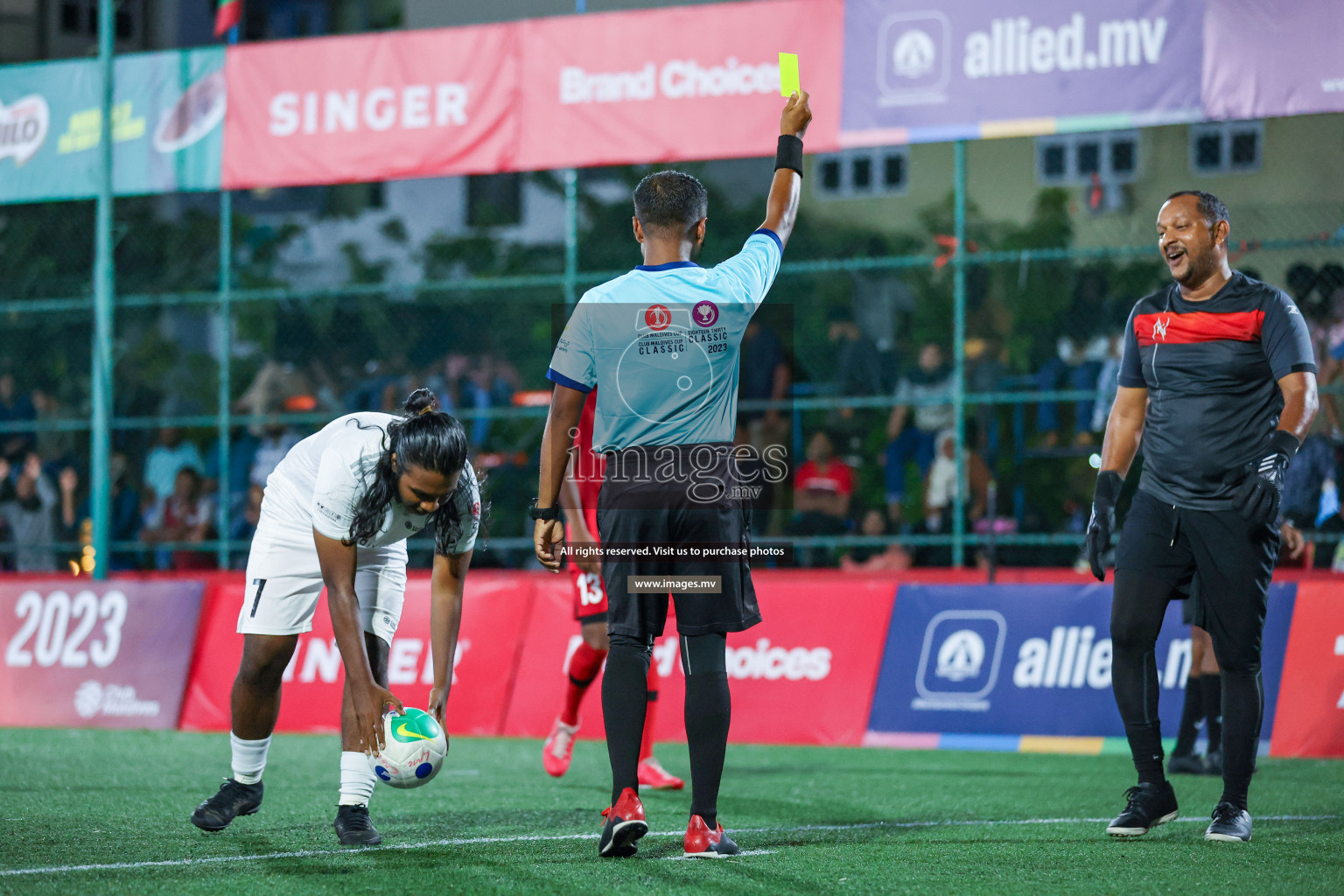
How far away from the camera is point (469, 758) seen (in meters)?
8.62

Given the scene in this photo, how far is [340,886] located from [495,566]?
9.18 m

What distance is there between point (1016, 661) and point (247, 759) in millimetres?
5285

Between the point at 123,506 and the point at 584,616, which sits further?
the point at 123,506

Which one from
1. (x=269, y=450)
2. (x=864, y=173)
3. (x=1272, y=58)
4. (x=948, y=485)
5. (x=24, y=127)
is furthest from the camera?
(x=864, y=173)

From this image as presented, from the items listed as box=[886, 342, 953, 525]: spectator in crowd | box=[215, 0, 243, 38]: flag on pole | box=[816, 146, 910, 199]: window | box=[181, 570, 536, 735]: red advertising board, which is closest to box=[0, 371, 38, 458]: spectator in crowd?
box=[215, 0, 243, 38]: flag on pole

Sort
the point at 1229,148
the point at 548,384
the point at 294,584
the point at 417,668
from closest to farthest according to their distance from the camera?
the point at 294,584
the point at 417,668
the point at 548,384
the point at 1229,148

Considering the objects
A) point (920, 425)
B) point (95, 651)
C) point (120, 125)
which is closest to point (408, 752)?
point (95, 651)

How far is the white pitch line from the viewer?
15.4ft

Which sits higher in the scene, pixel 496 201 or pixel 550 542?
pixel 496 201

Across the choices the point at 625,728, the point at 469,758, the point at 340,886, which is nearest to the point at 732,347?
the point at 625,728

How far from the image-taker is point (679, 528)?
16.1ft

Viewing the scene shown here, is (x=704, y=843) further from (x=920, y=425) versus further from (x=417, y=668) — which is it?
(x=920, y=425)

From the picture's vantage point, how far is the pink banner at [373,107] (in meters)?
11.4

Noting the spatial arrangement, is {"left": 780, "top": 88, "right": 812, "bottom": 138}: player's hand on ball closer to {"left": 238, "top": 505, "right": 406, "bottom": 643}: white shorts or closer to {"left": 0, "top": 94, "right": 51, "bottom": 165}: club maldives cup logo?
{"left": 238, "top": 505, "right": 406, "bottom": 643}: white shorts
